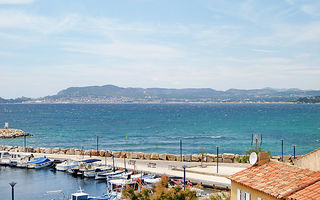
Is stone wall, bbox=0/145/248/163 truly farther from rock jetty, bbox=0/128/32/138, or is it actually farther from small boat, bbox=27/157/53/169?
rock jetty, bbox=0/128/32/138

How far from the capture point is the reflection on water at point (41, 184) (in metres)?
38.5

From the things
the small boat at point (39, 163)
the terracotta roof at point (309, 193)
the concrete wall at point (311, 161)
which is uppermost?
the concrete wall at point (311, 161)

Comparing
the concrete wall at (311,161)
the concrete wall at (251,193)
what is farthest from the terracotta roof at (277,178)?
the concrete wall at (311,161)

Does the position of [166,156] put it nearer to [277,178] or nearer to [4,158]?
[4,158]

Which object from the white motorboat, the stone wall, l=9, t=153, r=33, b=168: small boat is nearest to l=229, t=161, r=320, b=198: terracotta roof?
the stone wall

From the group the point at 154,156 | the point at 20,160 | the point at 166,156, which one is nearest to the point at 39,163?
the point at 20,160

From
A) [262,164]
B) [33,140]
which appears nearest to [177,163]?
[262,164]

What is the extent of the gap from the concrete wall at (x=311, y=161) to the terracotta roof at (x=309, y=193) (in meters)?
2.04

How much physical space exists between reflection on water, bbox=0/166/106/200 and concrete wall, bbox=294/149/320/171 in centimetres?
2412

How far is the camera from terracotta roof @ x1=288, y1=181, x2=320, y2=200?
46.6 ft

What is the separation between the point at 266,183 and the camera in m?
16.4

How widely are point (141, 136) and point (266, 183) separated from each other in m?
79.0

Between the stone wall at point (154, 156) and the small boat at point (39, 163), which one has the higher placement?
the stone wall at point (154, 156)

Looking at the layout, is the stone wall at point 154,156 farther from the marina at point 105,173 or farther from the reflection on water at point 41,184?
the reflection on water at point 41,184
